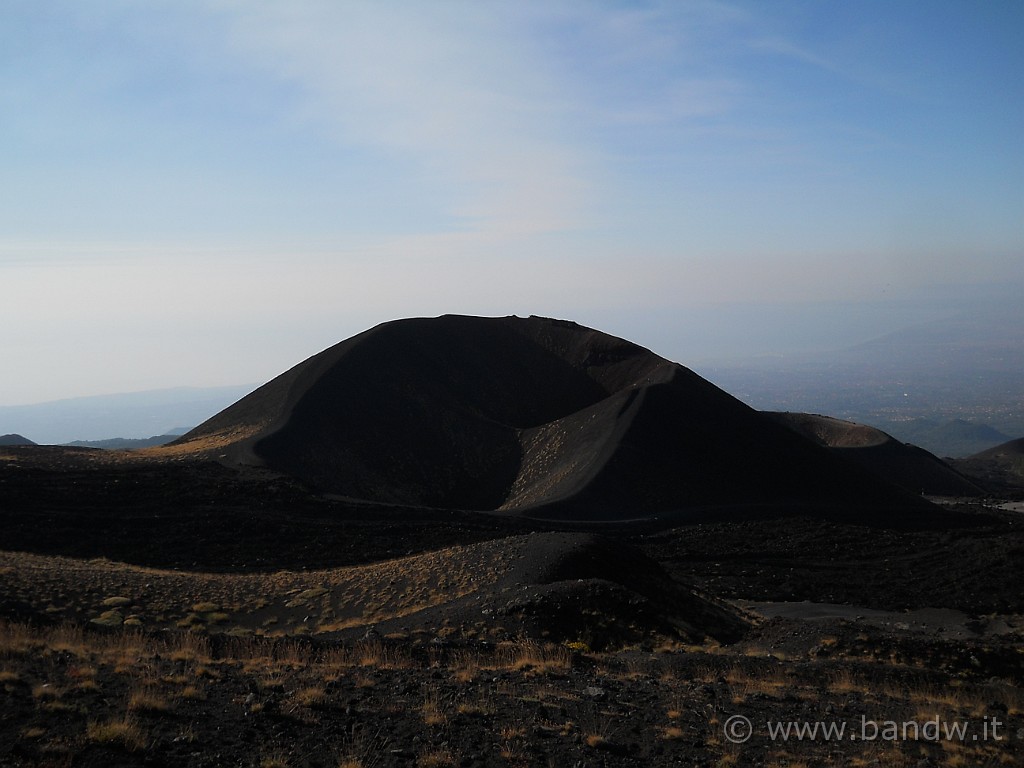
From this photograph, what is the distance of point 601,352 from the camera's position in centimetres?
6094

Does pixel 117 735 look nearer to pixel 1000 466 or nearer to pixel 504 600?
pixel 504 600

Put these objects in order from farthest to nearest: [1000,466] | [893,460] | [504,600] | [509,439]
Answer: [1000,466]
[893,460]
[509,439]
[504,600]

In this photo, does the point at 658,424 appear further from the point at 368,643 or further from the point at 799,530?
the point at 368,643

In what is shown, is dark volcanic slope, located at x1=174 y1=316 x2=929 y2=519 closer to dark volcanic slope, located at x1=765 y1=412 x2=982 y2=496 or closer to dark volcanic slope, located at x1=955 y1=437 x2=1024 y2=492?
dark volcanic slope, located at x1=765 y1=412 x2=982 y2=496

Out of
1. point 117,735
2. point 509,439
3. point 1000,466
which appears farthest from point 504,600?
point 1000,466

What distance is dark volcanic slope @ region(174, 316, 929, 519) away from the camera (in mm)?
40500

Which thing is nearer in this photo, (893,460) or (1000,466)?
(893,460)

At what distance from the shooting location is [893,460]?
217 ft

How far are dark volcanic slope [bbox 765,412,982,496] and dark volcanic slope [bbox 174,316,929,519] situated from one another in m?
19.0

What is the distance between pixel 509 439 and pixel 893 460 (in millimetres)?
37724

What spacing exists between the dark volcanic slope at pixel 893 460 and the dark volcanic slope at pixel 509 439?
19.0 m

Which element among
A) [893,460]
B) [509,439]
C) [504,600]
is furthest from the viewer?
[893,460]

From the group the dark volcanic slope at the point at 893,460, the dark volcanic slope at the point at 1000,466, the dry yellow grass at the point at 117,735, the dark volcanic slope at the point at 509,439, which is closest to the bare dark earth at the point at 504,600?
the dry yellow grass at the point at 117,735

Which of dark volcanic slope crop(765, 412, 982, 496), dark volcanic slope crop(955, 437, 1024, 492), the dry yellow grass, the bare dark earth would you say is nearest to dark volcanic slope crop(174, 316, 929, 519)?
the bare dark earth
